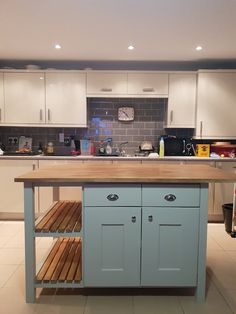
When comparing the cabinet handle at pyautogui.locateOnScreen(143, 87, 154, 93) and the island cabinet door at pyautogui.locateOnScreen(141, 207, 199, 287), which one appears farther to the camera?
the cabinet handle at pyautogui.locateOnScreen(143, 87, 154, 93)

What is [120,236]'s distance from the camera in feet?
6.70

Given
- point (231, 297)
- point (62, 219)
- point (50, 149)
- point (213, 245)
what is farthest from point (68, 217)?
point (50, 149)

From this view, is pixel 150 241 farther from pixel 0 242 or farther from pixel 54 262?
pixel 0 242

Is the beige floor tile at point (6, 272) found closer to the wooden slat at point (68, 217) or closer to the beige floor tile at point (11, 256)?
the beige floor tile at point (11, 256)

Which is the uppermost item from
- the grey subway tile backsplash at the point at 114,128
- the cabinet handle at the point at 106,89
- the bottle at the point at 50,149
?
the cabinet handle at the point at 106,89

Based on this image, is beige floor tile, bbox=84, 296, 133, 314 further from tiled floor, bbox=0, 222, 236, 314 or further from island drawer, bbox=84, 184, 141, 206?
island drawer, bbox=84, 184, 141, 206

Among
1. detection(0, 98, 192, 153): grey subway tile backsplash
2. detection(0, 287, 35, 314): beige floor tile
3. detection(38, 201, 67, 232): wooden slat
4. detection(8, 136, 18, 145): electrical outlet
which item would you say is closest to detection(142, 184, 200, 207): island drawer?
detection(38, 201, 67, 232): wooden slat

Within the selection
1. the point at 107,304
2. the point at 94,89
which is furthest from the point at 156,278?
the point at 94,89

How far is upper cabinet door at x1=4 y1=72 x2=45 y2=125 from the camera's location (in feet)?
13.4

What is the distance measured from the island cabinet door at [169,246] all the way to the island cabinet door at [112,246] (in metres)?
0.07

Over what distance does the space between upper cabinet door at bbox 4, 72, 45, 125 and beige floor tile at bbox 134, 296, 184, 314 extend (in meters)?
2.93

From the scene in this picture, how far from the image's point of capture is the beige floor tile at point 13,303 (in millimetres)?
1968

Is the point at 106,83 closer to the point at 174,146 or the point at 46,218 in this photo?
the point at 174,146

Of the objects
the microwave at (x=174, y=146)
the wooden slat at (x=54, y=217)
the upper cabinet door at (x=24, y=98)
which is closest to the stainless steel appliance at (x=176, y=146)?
the microwave at (x=174, y=146)
